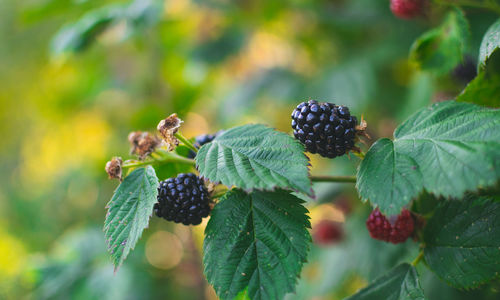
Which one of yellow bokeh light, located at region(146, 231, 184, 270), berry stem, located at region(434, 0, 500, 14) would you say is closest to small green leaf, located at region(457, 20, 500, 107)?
berry stem, located at region(434, 0, 500, 14)

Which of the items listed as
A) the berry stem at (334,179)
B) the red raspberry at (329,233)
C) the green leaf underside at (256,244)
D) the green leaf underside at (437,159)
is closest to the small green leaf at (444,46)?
the green leaf underside at (437,159)

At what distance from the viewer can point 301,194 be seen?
646 mm

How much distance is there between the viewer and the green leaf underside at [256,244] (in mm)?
616

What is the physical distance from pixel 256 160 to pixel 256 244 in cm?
13

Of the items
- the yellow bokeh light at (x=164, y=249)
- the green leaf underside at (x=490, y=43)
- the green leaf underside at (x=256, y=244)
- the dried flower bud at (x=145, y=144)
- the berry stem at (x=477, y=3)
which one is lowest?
the yellow bokeh light at (x=164, y=249)

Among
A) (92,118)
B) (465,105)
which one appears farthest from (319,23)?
(92,118)

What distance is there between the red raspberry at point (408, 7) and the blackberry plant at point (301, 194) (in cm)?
28

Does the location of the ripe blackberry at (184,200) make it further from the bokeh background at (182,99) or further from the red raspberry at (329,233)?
the red raspberry at (329,233)

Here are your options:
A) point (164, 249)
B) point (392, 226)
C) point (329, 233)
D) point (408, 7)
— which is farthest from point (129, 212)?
point (164, 249)

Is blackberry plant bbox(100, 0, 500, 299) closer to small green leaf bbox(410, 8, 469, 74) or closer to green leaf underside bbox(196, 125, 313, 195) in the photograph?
green leaf underside bbox(196, 125, 313, 195)

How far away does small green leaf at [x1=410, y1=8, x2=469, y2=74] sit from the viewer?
0.83 m

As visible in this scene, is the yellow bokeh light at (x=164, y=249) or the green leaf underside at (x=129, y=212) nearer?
the green leaf underside at (x=129, y=212)

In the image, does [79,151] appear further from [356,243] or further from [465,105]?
[465,105]

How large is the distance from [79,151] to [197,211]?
2.55 m
